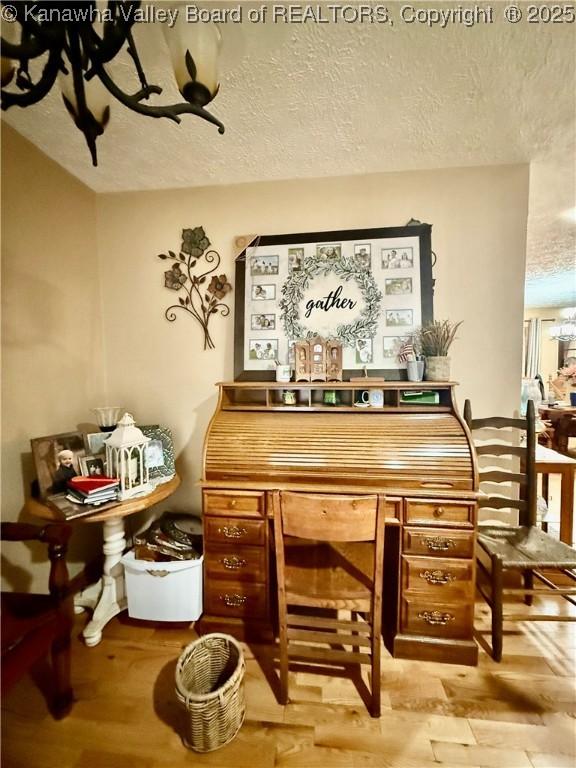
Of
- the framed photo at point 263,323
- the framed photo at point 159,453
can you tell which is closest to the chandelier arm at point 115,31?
the framed photo at point 263,323

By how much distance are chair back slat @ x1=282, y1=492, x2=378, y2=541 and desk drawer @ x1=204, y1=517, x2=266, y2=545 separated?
461mm

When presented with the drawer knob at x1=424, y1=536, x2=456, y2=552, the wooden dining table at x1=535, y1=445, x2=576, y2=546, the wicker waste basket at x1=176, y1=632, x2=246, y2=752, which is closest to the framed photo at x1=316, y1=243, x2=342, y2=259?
the drawer knob at x1=424, y1=536, x2=456, y2=552

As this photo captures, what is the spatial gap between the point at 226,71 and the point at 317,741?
2.83 metres

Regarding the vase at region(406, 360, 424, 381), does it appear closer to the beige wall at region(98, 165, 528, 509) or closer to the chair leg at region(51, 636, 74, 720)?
the beige wall at region(98, 165, 528, 509)

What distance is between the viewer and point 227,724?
119cm

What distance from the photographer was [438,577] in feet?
4.92

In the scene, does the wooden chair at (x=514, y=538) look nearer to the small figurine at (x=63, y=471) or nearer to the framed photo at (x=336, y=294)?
the framed photo at (x=336, y=294)

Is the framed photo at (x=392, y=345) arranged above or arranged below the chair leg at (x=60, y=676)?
above

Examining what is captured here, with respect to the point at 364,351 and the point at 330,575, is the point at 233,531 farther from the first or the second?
the point at 364,351

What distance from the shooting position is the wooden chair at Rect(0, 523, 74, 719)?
1.15 m

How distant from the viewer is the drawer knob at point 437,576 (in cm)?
149

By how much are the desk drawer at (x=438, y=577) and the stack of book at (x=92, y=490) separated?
152cm

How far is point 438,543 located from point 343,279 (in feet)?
5.30

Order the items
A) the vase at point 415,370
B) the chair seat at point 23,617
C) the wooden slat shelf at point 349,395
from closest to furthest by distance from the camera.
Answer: the chair seat at point 23,617, the wooden slat shelf at point 349,395, the vase at point 415,370
